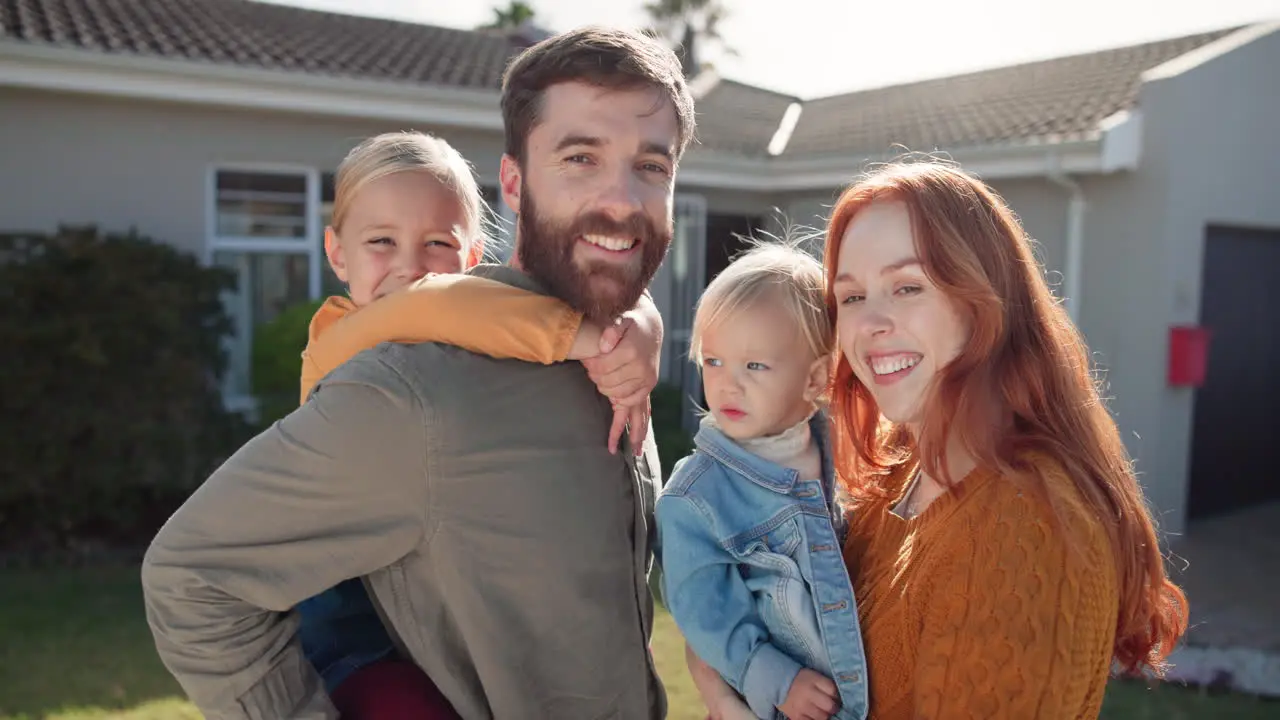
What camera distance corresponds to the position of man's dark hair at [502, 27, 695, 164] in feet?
5.96

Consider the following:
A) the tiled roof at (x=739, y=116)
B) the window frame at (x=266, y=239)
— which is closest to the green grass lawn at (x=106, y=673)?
the window frame at (x=266, y=239)

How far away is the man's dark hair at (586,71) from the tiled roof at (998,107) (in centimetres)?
740

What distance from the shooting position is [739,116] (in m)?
13.0

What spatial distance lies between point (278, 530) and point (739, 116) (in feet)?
39.8

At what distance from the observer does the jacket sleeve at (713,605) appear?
6.57ft

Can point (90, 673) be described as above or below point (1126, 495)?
below

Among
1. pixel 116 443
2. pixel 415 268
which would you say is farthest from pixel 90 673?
pixel 415 268

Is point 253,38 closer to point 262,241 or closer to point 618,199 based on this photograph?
point 262,241

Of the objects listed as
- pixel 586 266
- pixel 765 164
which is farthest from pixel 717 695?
pixel 765 164

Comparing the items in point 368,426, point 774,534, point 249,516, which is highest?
point 368,426

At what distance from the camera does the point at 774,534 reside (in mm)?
2135

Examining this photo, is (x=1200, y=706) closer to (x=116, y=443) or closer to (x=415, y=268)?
(x=415, y=268)

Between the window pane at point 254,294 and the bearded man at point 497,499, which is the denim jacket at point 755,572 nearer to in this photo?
the bearded man at point 497,499

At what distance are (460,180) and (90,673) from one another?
381 centimetres
